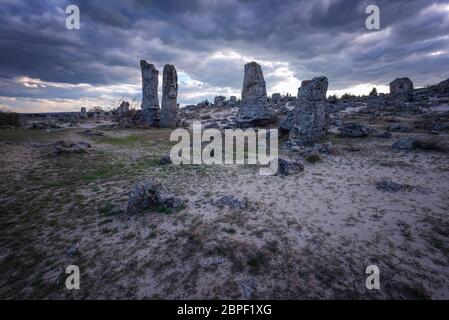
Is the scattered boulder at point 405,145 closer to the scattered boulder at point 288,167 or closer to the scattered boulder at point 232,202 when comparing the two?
the scattered boulder at point 288,167

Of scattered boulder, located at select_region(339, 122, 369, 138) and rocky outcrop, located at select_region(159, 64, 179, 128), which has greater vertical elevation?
rocky outcrop, located at select_region(159, 64, 179, 128)

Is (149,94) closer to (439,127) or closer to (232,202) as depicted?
(232,202)

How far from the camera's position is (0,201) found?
5.95 m

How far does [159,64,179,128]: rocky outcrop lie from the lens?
21.5m

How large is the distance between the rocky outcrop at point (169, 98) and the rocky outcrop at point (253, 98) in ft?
25.8

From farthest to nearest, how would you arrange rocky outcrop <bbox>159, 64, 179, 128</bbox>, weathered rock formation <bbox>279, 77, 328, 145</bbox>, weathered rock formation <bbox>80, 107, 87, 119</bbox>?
weathered rock formation <bbox>80, 107, 87, 119</bbox>
rocky outcrop <bbox>159, 64, 179, 128</bbox>
weathered rock formation <bbox>279, 77, 328, 145</bbox>

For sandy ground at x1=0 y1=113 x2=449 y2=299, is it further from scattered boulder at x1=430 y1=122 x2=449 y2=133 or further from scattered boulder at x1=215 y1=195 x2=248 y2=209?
scattered boulder at x1=430 y1=122 x2=449 y2=133

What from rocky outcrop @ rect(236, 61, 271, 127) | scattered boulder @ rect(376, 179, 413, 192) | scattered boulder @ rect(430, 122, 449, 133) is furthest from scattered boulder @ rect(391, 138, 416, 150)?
rocky outcrop @ rect(236, 61, 271, 127)

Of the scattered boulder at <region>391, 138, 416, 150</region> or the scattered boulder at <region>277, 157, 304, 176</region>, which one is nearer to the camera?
the scattered boulder at <region>277, 157, 304, 176</region>

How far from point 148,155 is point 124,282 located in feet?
26.2

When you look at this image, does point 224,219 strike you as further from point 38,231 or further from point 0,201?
point 0,201

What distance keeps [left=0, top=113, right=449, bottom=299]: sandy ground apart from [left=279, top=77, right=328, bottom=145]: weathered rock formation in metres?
4.66

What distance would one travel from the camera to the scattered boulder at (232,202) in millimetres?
5113
